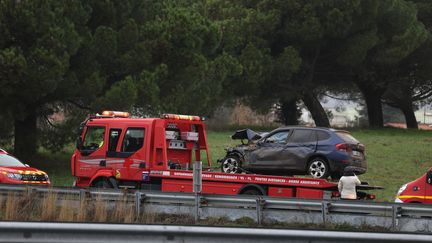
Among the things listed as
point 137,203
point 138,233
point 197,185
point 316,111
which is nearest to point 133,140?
point 137,203

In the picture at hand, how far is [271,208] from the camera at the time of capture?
42.0ft

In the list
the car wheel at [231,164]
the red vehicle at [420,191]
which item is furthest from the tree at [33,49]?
Result: the red vehicle at [420,191]

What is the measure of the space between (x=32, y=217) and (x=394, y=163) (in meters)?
19.8

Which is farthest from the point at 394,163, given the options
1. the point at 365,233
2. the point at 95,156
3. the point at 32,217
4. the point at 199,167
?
the point at 365,233

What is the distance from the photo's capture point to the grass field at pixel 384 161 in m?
23.8

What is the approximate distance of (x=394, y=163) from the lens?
94.3ft

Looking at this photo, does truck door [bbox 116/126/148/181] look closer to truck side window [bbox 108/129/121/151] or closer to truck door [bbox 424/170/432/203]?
truck side window [bbox 108/129/121/151]

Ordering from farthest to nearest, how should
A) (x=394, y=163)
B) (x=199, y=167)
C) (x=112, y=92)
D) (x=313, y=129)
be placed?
(x=394, y=163) < (x=112, y=92) < (x=313, y=129) < (x=199, y=167)

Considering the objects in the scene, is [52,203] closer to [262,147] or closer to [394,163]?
[262,147]

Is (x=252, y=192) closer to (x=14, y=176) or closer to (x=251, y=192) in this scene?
(x=251, y=192)

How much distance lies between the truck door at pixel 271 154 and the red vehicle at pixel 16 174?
522cm

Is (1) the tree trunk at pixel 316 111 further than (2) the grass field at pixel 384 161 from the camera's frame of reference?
Yes

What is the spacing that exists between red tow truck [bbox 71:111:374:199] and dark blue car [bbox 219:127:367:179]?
94 centimetres

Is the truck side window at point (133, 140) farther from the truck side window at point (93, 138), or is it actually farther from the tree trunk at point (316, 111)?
the tree trunk at point (316, 111)
